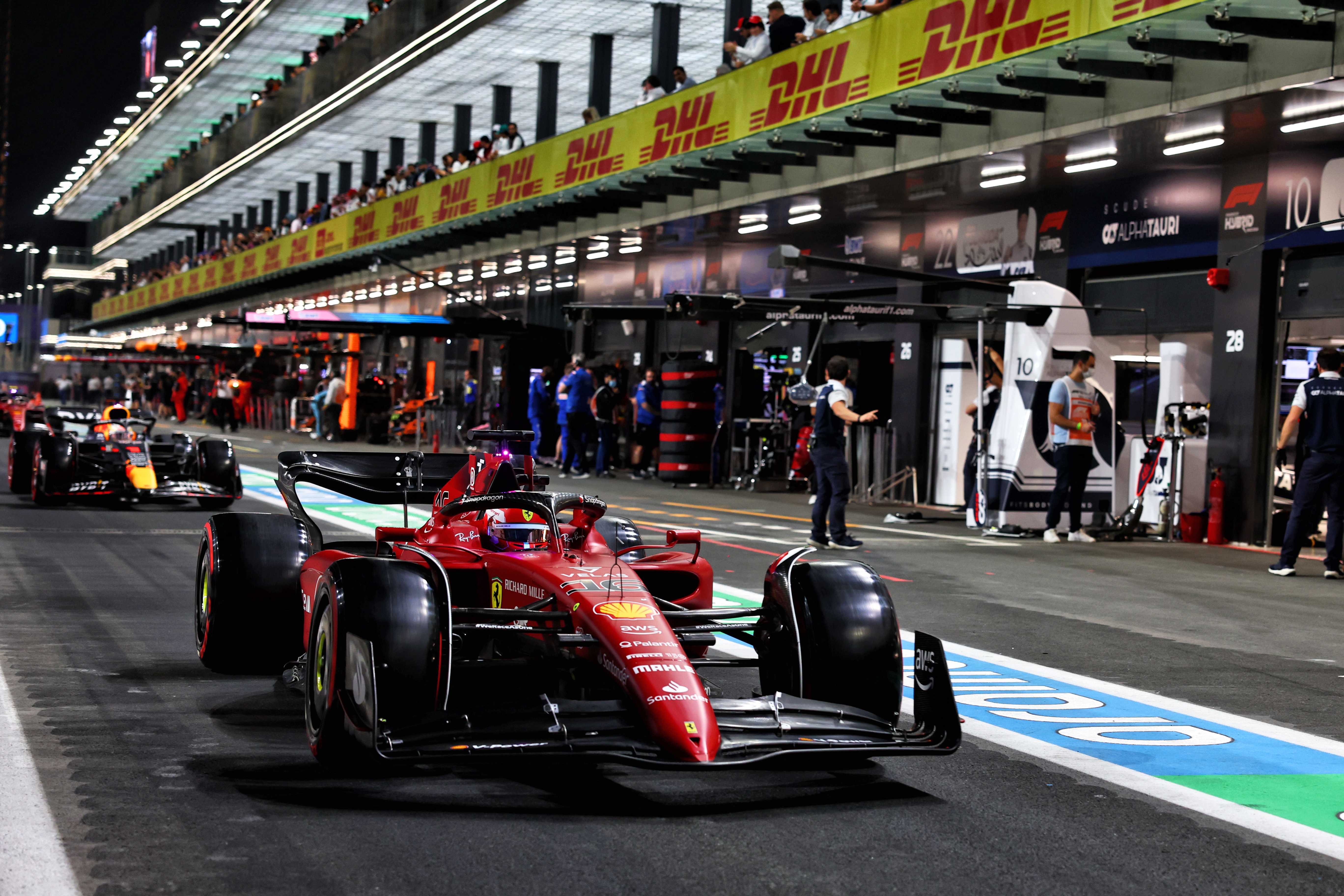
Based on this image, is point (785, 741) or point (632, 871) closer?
point (632, 871)

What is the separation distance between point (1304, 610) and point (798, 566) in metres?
6.17

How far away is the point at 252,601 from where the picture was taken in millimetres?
6305

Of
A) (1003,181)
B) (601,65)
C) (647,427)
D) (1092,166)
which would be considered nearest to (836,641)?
(1092,166)

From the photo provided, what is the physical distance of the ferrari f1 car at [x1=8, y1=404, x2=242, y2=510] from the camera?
50.8 ft

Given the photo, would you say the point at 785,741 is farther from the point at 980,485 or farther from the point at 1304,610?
the point at 980,485

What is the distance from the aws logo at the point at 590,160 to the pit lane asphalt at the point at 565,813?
13.9m

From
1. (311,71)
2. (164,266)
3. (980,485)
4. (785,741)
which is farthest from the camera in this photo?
(164,266)

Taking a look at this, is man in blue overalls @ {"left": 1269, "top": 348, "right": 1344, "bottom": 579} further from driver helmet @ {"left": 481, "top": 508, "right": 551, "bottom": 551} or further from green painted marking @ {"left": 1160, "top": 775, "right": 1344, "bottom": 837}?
driver helmet @ {"left": 481, "top": 508, "right": 551, "bottom": 551}

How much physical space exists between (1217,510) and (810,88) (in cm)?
630

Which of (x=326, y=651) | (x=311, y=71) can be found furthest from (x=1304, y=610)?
(x=311, y=71)

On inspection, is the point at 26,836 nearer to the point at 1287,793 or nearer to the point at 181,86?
the point at 1287,793

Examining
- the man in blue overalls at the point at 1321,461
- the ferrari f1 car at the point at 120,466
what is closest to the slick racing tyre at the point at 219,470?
the ferrari f1 car at the point at 120,466

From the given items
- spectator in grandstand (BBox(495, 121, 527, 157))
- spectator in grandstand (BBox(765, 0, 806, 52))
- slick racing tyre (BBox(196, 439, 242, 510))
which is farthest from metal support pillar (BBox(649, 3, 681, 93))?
slick racing tyre (BBox(196, 439, 242, 510))

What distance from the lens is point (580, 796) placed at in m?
4.60
